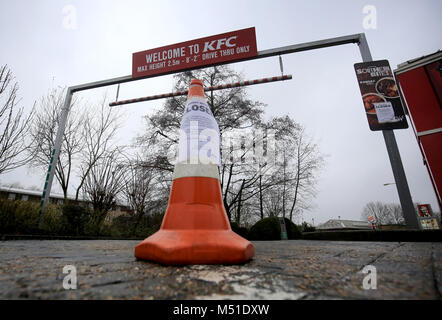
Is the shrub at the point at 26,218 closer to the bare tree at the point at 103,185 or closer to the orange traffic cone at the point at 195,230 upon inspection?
the bare tree at the point at 103,185

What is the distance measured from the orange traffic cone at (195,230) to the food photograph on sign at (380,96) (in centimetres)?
448

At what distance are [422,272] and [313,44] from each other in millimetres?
6234

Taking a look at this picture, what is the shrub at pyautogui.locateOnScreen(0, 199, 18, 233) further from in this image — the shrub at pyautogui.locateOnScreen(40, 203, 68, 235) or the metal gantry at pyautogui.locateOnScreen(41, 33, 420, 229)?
the metal gantry at pyautogui.locateOnScreen(41, 33, 420, 229)

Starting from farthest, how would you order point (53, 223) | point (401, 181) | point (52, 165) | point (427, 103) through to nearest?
point (52, 165)
point (53, 223)
point (401, 181)
point (427, 103)

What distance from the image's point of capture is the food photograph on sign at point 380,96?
163 inches

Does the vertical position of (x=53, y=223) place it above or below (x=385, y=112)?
below

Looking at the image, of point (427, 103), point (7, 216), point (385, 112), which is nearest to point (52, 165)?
point (7, 216)

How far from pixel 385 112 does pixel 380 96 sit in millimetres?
430

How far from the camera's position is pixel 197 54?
583cm

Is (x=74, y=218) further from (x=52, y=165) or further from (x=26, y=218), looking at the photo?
(x=52, y=165)

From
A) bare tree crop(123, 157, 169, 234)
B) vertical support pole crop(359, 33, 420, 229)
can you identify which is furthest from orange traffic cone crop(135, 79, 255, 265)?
bare tree crop(123, 157, 169, 234)

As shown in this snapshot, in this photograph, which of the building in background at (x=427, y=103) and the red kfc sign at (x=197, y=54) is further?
the red kfc sign at (x=197, y=54)

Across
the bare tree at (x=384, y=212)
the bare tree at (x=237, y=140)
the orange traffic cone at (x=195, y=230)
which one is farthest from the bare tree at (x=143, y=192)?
the bare tree at (x=384, y=212)

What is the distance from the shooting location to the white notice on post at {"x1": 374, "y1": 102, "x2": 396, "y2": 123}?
417 cm
